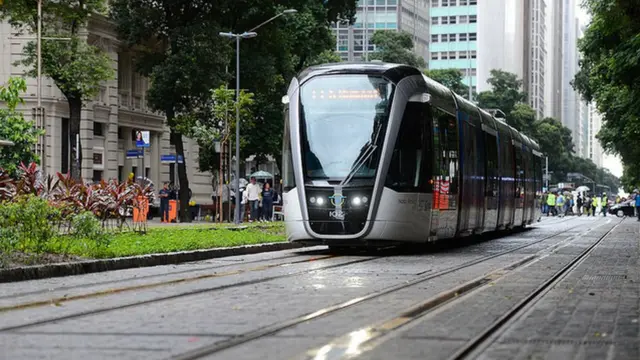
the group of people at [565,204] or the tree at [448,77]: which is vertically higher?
the tree at [448,77]

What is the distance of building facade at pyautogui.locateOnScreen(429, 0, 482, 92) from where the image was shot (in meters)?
143

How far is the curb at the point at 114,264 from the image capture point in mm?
15219

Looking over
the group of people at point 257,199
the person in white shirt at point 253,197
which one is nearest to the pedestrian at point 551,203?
the group of people at point 257,199

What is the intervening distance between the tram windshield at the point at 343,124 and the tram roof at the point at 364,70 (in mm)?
105

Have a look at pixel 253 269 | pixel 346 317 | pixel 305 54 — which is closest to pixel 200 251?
pixel 253 269

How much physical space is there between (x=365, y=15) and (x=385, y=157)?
102 metres

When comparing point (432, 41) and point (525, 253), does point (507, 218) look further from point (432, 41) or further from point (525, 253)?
point (432, 41)

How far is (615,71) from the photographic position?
28.6 metres

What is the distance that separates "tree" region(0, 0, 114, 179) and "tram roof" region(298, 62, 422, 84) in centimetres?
2129

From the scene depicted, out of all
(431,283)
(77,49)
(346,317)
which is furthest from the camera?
(77,49)

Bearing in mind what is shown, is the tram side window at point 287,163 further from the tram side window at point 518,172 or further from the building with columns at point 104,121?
the building with columns at point 104,121

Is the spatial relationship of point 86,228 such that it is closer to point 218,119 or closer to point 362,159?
point 362,159

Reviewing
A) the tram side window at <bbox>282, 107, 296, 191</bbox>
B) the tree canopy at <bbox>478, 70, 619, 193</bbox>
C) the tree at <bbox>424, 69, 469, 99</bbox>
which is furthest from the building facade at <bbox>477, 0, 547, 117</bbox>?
the tram side window at <bbox>282, 107, 296, 191</bbox>

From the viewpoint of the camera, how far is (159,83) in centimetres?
4447
